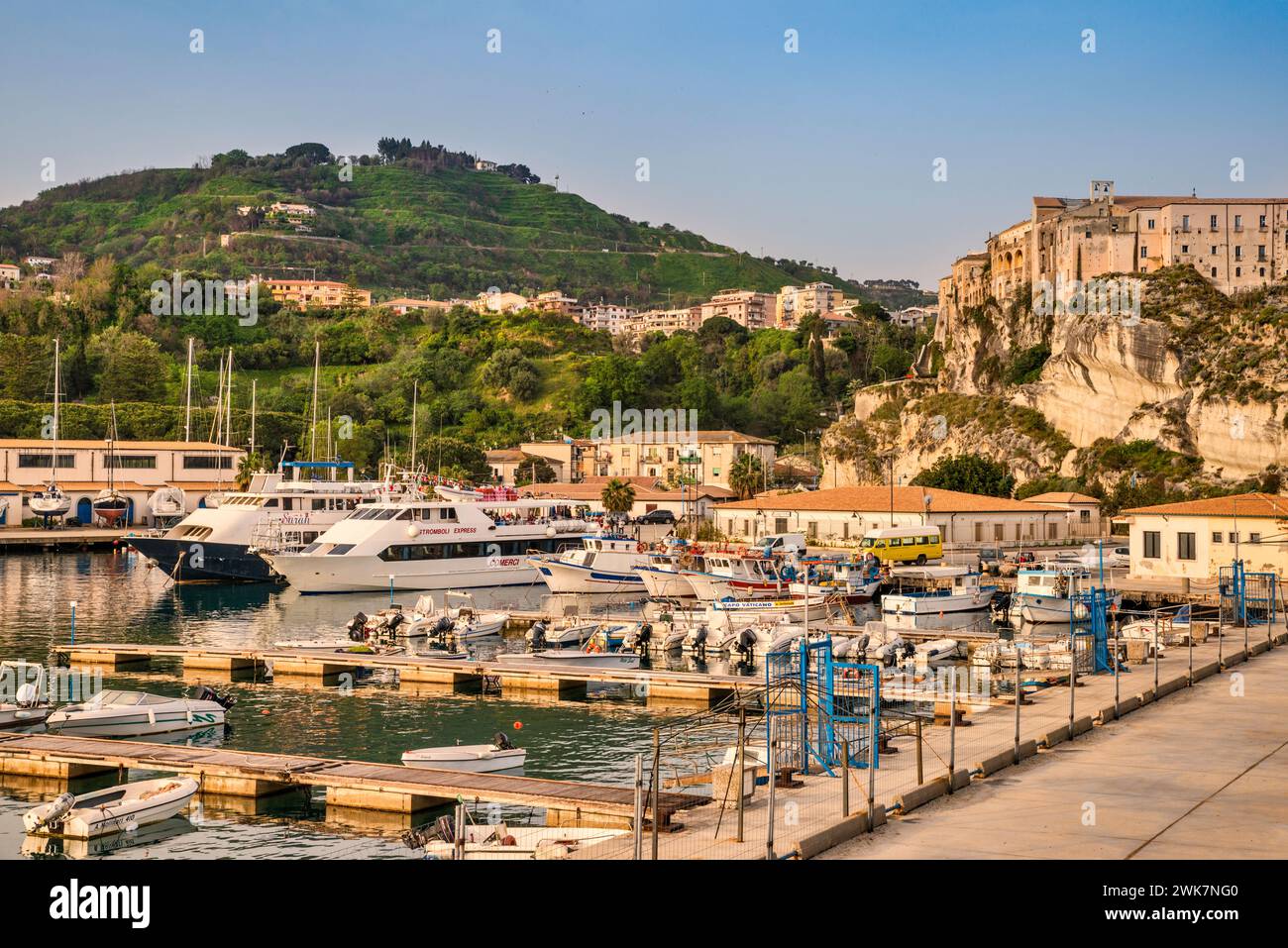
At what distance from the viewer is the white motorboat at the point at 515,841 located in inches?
664

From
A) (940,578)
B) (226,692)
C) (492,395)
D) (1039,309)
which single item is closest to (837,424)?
(1039,309)

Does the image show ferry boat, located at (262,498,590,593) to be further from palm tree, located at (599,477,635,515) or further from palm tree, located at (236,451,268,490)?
palm tree, located at (236,451,268,490)

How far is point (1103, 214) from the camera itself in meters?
116

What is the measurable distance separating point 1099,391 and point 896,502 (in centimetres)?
3212

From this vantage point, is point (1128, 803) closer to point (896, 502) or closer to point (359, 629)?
point (359, 629)

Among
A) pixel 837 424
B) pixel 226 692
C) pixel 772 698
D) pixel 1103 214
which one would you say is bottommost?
pixel 226 692

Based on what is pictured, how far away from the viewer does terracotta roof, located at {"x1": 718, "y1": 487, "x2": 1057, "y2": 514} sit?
79275 mm

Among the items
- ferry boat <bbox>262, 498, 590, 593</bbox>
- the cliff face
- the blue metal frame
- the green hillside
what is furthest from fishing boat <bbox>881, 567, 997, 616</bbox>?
the green hillside

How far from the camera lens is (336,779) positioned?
70.7 feet
